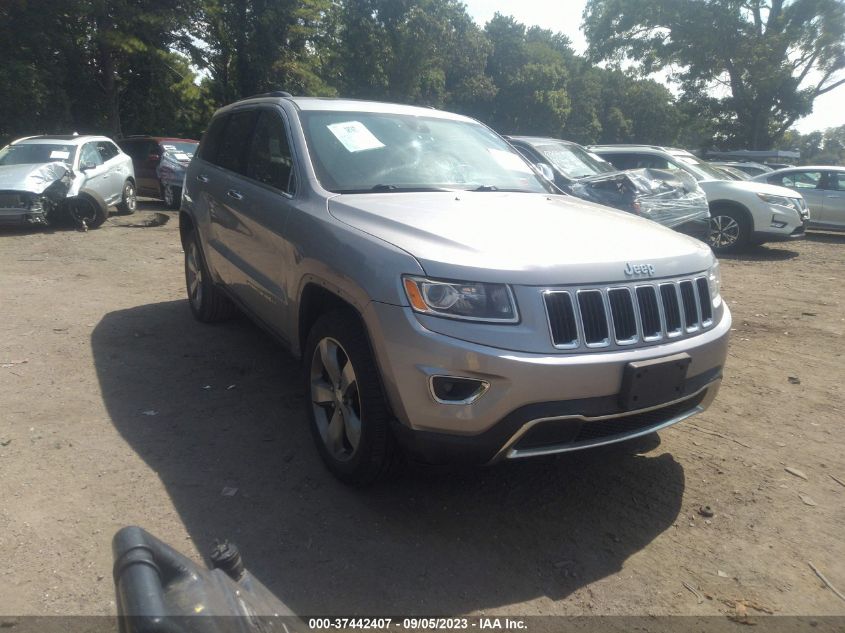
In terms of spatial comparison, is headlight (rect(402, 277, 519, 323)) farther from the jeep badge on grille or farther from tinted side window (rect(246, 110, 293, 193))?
tinted side window (rect(246, 110, 293, 193))

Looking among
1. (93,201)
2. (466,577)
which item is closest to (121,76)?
(93,201)

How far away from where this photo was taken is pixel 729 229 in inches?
447

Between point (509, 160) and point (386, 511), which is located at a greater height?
point (509, 160)

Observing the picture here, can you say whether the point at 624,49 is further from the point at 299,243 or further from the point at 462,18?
the point at 299,243

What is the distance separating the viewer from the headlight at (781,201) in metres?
11.2

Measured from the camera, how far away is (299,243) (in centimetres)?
358

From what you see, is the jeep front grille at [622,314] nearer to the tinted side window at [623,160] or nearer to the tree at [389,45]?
the tinted side window at [623,160]

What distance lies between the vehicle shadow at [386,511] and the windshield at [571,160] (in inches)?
247

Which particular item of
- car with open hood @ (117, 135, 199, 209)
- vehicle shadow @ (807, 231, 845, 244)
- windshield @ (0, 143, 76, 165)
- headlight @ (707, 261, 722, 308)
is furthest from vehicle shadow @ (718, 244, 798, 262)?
windshield @ (0, 143, 76, 165)

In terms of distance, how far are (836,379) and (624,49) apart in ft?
113

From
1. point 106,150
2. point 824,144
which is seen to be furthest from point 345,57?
point 824,144

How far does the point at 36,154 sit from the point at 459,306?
12397 mm

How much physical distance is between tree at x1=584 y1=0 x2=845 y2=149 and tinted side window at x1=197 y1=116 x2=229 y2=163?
31802 millimetres

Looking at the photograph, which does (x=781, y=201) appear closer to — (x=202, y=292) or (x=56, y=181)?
(x=202, y=292)
